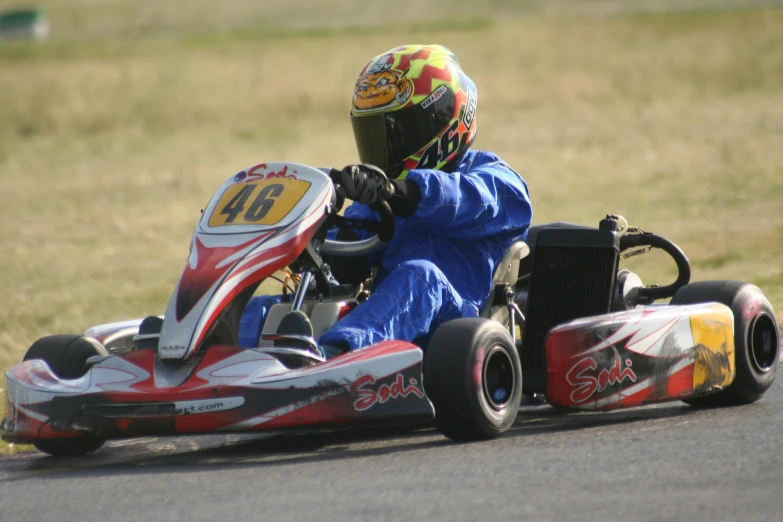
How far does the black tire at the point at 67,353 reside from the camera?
15.4 feet

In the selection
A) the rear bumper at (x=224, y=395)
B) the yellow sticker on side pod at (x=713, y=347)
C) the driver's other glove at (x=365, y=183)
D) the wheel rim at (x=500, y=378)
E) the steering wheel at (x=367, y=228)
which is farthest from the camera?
the yellow sticker on side pod at (x=713, y=347)

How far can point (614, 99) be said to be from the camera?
23469 millimetres

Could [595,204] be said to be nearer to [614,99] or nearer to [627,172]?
[627,172]

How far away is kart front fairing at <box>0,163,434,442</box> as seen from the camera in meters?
4.11

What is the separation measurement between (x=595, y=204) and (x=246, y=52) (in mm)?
18713

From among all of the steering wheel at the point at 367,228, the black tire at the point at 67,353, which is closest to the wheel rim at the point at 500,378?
the steering wheel at the point at 367,228

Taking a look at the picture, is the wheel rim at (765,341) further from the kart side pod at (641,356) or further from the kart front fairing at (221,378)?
the kart front fairing at (221,378)

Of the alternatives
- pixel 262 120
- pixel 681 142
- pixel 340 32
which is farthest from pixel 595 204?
pixel 340 32

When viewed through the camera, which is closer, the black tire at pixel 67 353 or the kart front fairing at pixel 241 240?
the kart front fairing at pixel 241 240

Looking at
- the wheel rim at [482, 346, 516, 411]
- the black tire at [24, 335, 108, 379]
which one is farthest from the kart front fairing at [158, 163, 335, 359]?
the wheel rim at [482, 346, 516, 411]

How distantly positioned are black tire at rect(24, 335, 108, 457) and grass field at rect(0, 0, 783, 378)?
2.53 meters

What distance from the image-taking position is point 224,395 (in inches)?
162

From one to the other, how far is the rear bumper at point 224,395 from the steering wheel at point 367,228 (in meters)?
0.64

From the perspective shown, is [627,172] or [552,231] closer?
[552,231]
